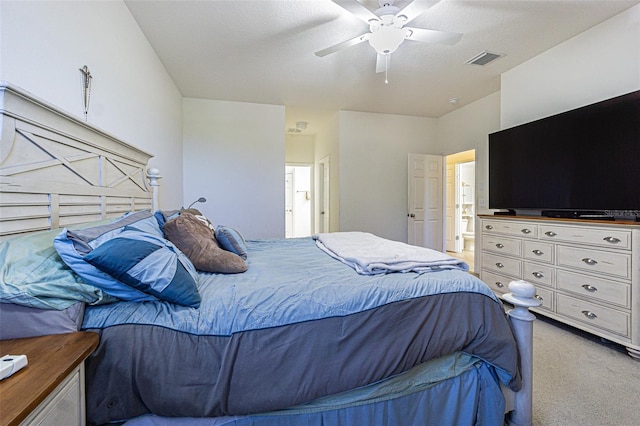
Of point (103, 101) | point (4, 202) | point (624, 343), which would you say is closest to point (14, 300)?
point (4, 202)

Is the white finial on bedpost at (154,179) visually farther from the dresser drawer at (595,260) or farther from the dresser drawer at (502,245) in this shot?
A: the dresser drawer at (595,260)

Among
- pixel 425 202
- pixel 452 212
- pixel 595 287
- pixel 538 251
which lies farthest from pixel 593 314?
pixel 452 212

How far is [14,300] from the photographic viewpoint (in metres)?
0.79

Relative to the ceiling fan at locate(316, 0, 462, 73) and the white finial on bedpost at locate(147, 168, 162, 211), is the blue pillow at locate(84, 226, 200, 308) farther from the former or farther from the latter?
the ceiling fan at locate(316, 0, 462, 73)

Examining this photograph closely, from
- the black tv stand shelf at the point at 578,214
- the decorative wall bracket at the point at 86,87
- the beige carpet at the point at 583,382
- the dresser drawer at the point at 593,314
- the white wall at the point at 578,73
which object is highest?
the white wall at the point at 578,73

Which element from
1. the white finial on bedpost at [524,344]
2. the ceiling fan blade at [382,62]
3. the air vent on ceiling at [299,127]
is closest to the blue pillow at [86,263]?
the white finial on bedpost at [524,344]

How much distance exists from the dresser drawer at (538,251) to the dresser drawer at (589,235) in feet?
0.25

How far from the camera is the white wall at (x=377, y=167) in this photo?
4789 millimetres

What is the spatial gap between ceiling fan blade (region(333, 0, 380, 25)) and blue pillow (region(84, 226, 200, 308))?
1867 millimetres

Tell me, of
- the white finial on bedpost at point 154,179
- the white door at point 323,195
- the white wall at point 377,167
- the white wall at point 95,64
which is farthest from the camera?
the white door at point 323,195

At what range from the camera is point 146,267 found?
976mm

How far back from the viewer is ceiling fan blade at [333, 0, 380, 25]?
187cm

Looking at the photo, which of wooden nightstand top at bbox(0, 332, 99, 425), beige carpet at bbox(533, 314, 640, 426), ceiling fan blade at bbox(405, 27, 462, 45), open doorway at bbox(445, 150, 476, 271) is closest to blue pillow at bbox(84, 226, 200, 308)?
wooden nightstand top at bbox(0, 332, 99, 425)

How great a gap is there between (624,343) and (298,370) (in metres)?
2.45
